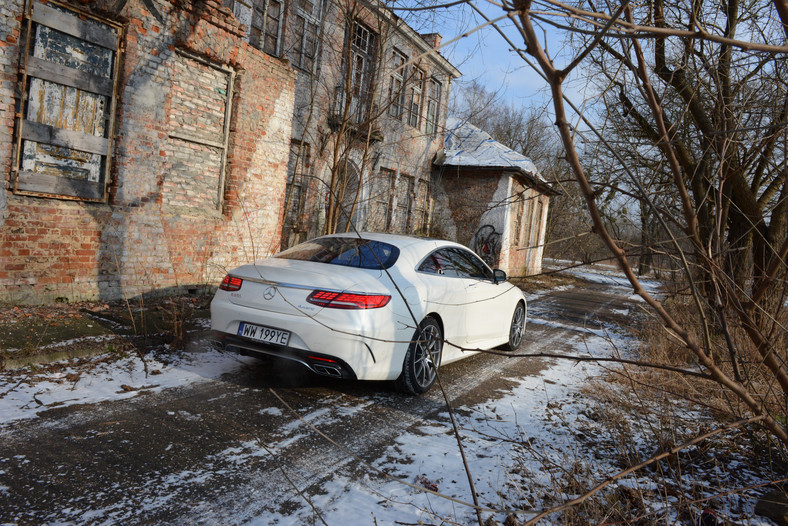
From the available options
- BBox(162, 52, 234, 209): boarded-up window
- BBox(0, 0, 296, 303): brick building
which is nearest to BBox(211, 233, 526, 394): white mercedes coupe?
BBox(0, 0, 296, 303): brick building

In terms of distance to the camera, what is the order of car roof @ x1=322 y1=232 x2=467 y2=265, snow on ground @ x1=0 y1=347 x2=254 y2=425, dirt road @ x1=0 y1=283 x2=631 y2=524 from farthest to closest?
car roof @ x1=322 y1=232 x2=467 y2=265 < snow on ground @ x1=0 y1=347 x2=254 y2=425 < dirt road @ x1=0 y1=283 x2=631 y2=524

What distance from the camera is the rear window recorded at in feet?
16.0

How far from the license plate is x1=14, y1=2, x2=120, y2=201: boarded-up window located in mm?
3882

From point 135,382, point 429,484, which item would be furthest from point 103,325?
point 429,484

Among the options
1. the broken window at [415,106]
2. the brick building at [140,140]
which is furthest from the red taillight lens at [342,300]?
the broken window at [415,106]

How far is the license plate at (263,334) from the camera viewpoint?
4387 millimetres

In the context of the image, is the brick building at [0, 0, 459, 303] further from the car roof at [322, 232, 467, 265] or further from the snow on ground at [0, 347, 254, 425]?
the snow on ground at [0, 347, 254, 425]

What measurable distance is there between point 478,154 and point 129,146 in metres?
14.5

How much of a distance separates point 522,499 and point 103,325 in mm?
5220

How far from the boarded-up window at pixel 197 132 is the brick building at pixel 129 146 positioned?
0.02 meters

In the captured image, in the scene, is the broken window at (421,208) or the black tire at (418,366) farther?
the broken window at (421,208)

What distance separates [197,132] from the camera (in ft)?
27.5

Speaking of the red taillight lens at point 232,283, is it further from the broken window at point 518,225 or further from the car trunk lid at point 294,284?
the broken window at point 518,225

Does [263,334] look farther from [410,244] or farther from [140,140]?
[140,140]
